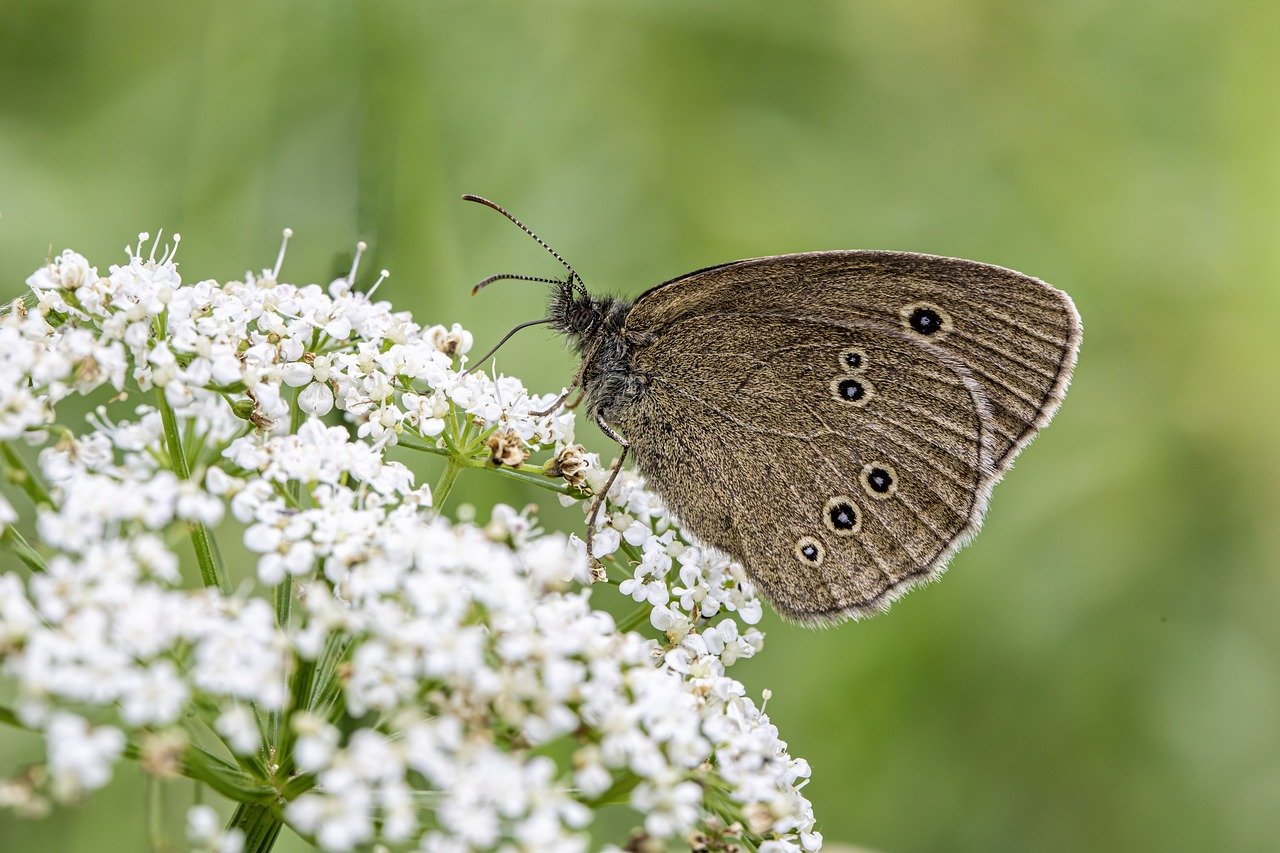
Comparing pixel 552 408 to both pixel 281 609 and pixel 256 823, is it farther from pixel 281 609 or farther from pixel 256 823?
pixel 256 823

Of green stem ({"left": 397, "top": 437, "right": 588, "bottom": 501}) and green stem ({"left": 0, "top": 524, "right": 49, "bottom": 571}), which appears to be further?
green stem ({"left": 397, "top": 437, "right": 588, "bottom": 501})

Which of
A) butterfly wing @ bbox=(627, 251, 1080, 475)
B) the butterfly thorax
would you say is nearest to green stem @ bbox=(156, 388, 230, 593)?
the butterfly thorax

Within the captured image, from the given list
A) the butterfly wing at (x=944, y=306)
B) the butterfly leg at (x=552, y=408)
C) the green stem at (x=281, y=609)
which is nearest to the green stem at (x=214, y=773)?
the green stem at (x=281, y=609)

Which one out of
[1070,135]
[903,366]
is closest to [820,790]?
[903,366]

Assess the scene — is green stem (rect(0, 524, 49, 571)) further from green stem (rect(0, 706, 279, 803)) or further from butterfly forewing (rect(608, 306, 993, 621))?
butterfly forewing (rect(608, 306, 993, 621))

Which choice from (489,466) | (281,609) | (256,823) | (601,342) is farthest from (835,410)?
(256,823)

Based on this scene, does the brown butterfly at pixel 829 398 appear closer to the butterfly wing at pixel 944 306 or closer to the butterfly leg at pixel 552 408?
the butterfly wing at pixel 944 306
